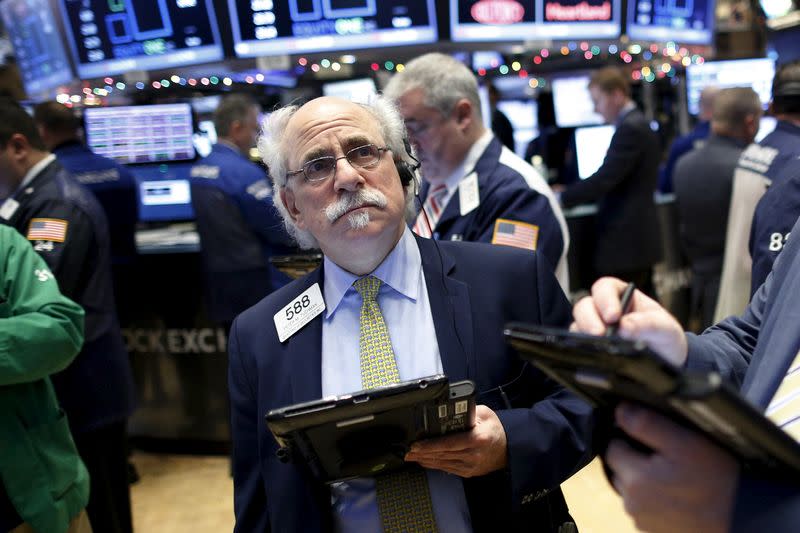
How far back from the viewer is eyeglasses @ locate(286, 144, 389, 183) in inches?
63.3

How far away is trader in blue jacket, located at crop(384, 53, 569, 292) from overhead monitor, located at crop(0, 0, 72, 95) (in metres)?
3.21

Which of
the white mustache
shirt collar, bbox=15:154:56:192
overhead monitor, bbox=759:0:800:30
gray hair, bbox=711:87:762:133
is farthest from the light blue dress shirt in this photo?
overhead monitor, bbox=759:0:800:30

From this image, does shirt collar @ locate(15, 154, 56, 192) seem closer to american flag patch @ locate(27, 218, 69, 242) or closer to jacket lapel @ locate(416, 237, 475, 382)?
american flag patch @ locate(27, 218, 69, 242)

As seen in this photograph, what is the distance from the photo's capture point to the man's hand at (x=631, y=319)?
86cm

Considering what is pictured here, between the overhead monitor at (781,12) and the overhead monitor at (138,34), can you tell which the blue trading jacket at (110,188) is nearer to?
the overhead monitor at (138,34)

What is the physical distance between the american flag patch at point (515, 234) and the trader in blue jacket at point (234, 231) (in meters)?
1.78

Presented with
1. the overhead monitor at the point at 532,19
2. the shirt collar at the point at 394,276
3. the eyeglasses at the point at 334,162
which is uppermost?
the overhead monitor at the point at 532,19

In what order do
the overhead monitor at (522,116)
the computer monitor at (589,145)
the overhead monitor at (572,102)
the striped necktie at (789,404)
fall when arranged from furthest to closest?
the overhead monitor at (522,116) < the overhead monitor at (572,102) < the computer monitor at (589,145) < the striped necktie at (789,404)

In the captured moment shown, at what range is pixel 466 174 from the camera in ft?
8.25

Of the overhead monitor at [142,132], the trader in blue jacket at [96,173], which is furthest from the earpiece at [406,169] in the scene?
the overhead monitor at [142,132]

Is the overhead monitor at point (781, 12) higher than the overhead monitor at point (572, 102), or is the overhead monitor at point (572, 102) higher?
the overhead monitor at point (781, 12)

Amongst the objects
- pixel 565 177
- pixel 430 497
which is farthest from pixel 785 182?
pixel 565 177

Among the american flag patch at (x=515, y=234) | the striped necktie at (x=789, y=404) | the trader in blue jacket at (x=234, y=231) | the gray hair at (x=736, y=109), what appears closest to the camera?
the striped necktie at (x=789, y=404)

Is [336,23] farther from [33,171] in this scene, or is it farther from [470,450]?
[470,450]
